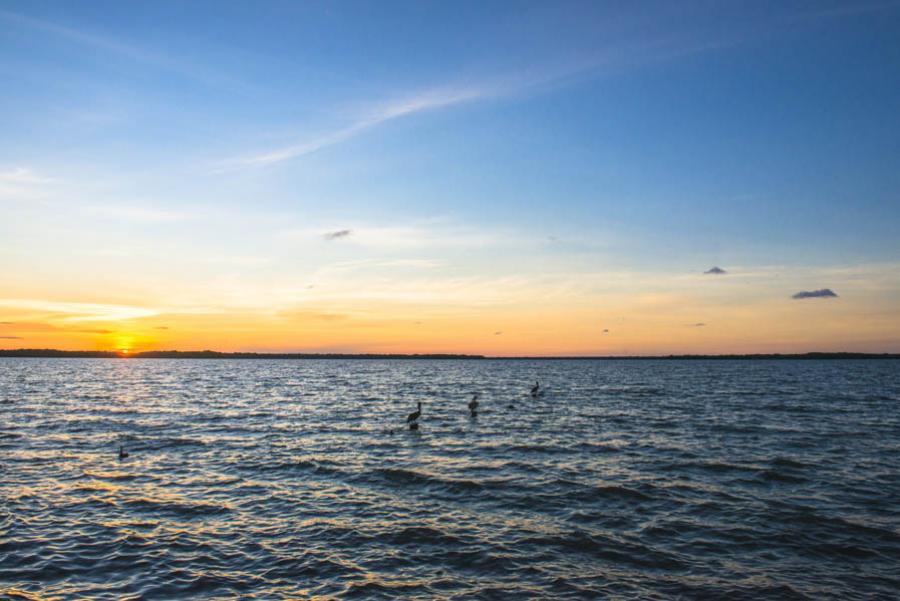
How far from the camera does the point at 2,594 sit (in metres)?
13.9

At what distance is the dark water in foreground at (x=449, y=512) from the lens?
15062 mm

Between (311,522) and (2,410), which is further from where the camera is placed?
(2,410)

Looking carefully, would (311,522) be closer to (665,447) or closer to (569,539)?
(569,539)

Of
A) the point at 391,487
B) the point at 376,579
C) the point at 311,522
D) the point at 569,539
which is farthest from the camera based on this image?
the point at 391,487

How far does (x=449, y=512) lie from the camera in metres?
21.2

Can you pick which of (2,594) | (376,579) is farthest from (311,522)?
(2,594)

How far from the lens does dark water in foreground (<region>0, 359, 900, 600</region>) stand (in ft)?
49.4

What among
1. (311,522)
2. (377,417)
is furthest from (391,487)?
(377,417)

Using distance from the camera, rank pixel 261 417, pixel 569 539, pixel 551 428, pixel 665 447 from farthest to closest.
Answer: pixel 261 417 < pixel 551 428 < pixel 665 447 < pixel 569 539

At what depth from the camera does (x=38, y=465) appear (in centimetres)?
2820

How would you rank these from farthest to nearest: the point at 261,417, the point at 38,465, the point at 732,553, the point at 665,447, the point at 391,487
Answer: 1. the point at 261,417
2. the point at 665,447
3. the point at 38,465
4. the point at 391,487
5. the point at 732,553

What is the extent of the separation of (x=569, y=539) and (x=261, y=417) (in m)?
37.0

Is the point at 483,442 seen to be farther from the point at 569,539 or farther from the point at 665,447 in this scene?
the point at 569,539

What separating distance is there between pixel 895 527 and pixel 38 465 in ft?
117
